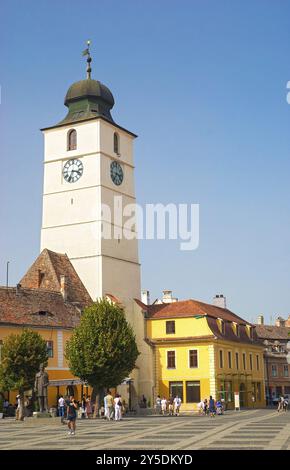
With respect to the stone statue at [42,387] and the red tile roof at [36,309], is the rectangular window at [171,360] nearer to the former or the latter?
the red tile roof at [36,309]

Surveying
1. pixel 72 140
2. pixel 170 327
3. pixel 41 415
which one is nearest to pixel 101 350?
pixel 41 415

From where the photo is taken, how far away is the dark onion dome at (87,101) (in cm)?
6800

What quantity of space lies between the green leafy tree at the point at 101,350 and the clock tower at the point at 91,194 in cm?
1471

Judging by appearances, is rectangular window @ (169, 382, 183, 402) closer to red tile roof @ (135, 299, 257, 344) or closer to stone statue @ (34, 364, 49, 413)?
red tile roof @ (135, 299, 257, 344)

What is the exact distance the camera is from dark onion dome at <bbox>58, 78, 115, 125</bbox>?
223ft

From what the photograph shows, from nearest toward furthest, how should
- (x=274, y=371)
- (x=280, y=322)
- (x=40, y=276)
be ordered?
1. (x=40, y=276)
2. (x=274, y=371)
3. (x=280, y=322)

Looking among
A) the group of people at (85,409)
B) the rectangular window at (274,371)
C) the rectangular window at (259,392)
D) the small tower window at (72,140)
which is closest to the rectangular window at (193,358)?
the rectangular window at (259,392)

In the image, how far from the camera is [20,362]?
42.2 m

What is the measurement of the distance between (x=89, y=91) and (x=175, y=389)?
28.3 meters

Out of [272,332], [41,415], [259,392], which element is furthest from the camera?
[272,332]

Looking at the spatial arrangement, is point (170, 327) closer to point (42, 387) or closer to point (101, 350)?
point (101, 350)

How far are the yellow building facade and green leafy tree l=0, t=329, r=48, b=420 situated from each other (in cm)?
1985

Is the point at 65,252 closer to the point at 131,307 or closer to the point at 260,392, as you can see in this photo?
the point at 131,307

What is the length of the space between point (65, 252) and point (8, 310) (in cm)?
1520
